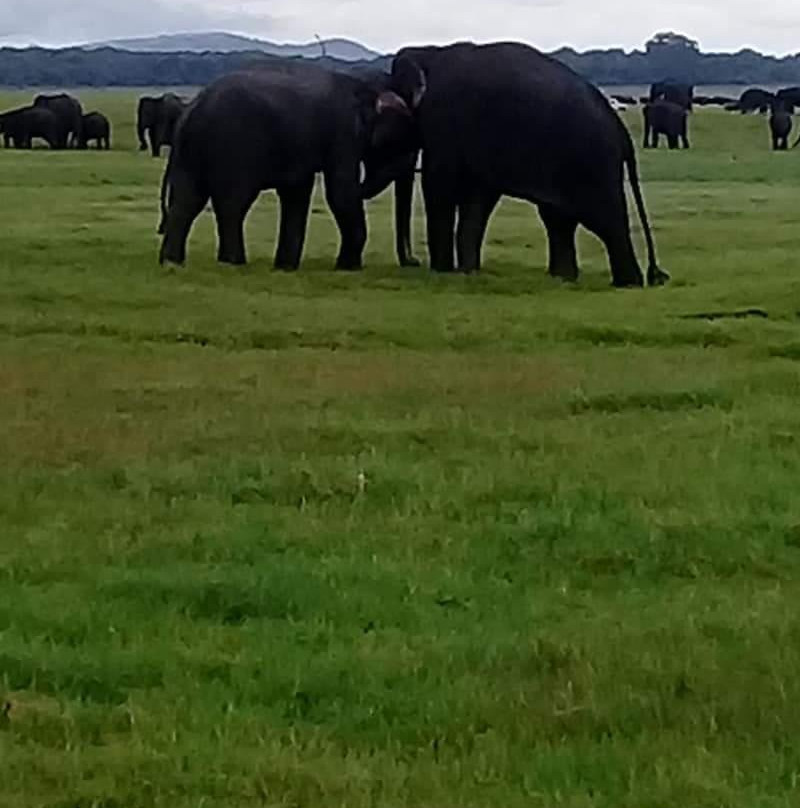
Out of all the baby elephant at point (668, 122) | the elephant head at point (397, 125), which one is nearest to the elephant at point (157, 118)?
the baby elephant at point (668, 122)

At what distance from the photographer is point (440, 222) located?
20.6 metres

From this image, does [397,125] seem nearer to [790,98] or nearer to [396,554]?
[396,554]

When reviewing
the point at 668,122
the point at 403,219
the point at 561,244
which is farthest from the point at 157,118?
the point at 561,244

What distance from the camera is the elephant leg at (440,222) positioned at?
20562 mm

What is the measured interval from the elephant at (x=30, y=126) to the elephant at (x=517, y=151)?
39204mm

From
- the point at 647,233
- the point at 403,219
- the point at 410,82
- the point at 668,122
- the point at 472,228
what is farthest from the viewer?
the point at 668,122

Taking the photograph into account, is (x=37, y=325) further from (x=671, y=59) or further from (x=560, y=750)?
(x=671, y=59)

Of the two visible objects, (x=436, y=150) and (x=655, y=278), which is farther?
(x=436, y=150)

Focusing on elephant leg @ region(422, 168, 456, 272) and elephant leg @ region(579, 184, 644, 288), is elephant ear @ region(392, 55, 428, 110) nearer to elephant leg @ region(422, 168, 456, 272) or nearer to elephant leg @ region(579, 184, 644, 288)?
elephant leg @ region(422, 168, 456, 272)

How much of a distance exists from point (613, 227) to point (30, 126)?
41.4 metres

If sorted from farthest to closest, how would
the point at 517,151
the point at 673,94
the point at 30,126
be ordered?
the point at 673,94 < the point at 30,126 < the point at 517,151

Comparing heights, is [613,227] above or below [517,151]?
below

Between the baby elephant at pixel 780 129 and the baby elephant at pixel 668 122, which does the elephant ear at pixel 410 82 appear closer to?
the baby elephant at pixel 780 129

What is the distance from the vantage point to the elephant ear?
20.8 metres
